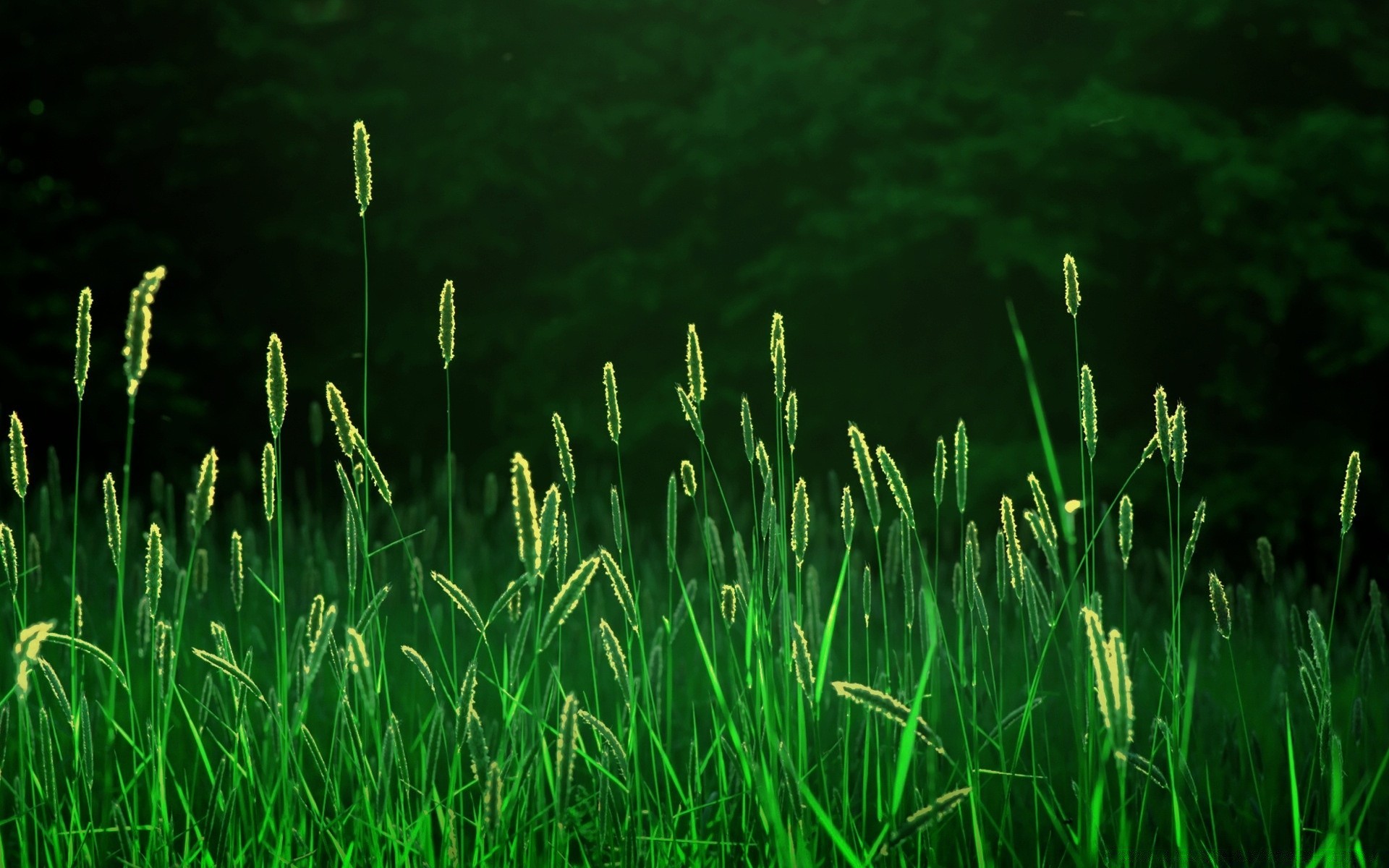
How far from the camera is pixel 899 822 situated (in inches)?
75.5

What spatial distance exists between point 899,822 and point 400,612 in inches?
94.7

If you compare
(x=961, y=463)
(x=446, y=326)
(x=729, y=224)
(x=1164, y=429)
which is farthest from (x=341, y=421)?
(x=729, y=224)

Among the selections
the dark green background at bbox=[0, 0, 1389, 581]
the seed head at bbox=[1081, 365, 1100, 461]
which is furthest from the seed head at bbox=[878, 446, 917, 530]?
the dark green background at bbox=[0, 0, 1389, 581]

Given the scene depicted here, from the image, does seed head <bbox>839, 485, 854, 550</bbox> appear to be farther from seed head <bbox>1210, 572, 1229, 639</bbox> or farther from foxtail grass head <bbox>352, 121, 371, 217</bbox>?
foxtail grass head <bbox>352, 121, 371, 217</bbox>

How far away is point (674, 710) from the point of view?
116 inches

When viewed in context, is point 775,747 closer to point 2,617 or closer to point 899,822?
point 899,822

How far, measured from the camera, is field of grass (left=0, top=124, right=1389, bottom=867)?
1.51m

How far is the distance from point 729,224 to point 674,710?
394cm

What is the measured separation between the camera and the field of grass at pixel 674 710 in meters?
1.51

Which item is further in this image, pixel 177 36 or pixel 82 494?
pixel 177 36

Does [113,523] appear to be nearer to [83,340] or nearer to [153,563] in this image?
[153,563]

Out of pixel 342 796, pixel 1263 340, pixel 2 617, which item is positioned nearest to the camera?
pixel 342 796

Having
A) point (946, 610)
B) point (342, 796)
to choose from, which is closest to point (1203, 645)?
point (946, 610)

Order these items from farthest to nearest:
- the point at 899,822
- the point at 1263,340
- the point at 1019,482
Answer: the point at 1263,340
the point at 1019,482
the point at 899,822
